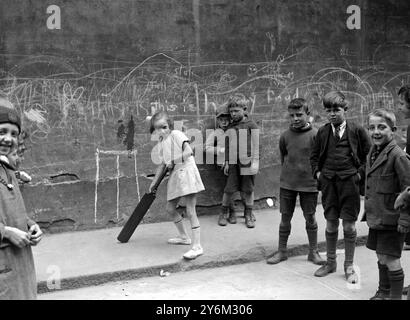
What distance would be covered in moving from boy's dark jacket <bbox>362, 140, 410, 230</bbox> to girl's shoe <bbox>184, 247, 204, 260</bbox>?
185 cm

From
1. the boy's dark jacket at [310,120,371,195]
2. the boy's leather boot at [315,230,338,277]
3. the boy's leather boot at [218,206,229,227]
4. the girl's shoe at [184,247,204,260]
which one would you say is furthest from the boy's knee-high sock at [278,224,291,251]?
the boy's leather boot at [218,206,229,227]

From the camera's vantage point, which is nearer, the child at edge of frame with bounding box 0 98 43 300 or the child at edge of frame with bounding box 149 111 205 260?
the child at edge of frame with bounding box 0 98 43 300

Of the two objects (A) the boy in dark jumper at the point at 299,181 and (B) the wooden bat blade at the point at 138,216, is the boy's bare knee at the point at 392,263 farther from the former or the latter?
(B) the wooden bat blade at the point at 138,216

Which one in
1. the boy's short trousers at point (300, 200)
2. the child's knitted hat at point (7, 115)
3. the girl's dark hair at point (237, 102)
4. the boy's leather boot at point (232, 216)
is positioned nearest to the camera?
the child's knitted hat at point (7, 115)

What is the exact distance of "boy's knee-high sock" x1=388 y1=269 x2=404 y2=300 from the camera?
442 cm

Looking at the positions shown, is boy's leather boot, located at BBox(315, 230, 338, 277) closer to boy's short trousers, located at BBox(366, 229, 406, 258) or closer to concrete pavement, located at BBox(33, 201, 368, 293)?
concrete pavement, located at BBox(33, 201, 368, 293)

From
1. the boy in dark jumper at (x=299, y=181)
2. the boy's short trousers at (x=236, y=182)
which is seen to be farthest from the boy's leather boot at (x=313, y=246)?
the boy's short trousers at (x=236, y=182)

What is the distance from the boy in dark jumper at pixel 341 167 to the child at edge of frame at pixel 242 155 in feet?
5.11

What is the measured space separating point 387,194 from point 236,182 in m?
2.79

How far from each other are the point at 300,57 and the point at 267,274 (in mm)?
3503

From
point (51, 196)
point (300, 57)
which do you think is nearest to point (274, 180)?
point (300, 57)

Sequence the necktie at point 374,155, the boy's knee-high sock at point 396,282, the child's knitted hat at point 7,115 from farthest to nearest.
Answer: the necktie at point 374,155 → the boy's knee-high sock at point 396,282 → the child's knitted hat at point 7,115

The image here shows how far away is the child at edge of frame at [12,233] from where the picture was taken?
298 centimetres

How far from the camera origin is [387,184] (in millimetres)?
4395
